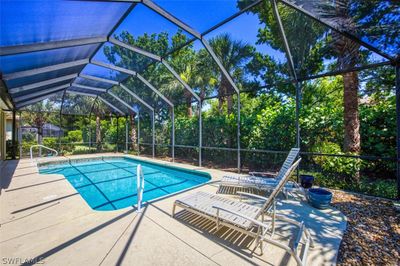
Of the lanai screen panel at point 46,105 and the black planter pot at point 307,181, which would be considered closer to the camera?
the black planter pot at point 307,181

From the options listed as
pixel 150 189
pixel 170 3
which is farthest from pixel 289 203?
pixel 170 3

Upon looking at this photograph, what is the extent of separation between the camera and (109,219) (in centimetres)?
338

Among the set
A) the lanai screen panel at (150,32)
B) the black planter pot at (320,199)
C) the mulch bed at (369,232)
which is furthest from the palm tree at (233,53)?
the mulch bed at (369,232)

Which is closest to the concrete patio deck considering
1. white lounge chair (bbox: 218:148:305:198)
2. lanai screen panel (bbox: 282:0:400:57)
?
white lounge chair (bbox: 218:148:305:198)

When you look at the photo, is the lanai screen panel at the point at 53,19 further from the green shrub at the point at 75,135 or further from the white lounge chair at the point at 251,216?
the green shrub at the point at 75,135

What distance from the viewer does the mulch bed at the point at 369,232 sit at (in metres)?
2.46

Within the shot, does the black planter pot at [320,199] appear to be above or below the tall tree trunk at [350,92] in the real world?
below

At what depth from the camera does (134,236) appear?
9.41ft

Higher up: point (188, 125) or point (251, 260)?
point (188, 125)

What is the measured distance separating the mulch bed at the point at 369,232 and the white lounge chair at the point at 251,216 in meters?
0.54

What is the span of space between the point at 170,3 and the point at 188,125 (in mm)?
7484

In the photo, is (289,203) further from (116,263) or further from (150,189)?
(150,189)

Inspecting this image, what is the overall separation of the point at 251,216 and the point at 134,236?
68.4 inches

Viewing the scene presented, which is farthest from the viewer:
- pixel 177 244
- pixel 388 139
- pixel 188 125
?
pixel 188 125
